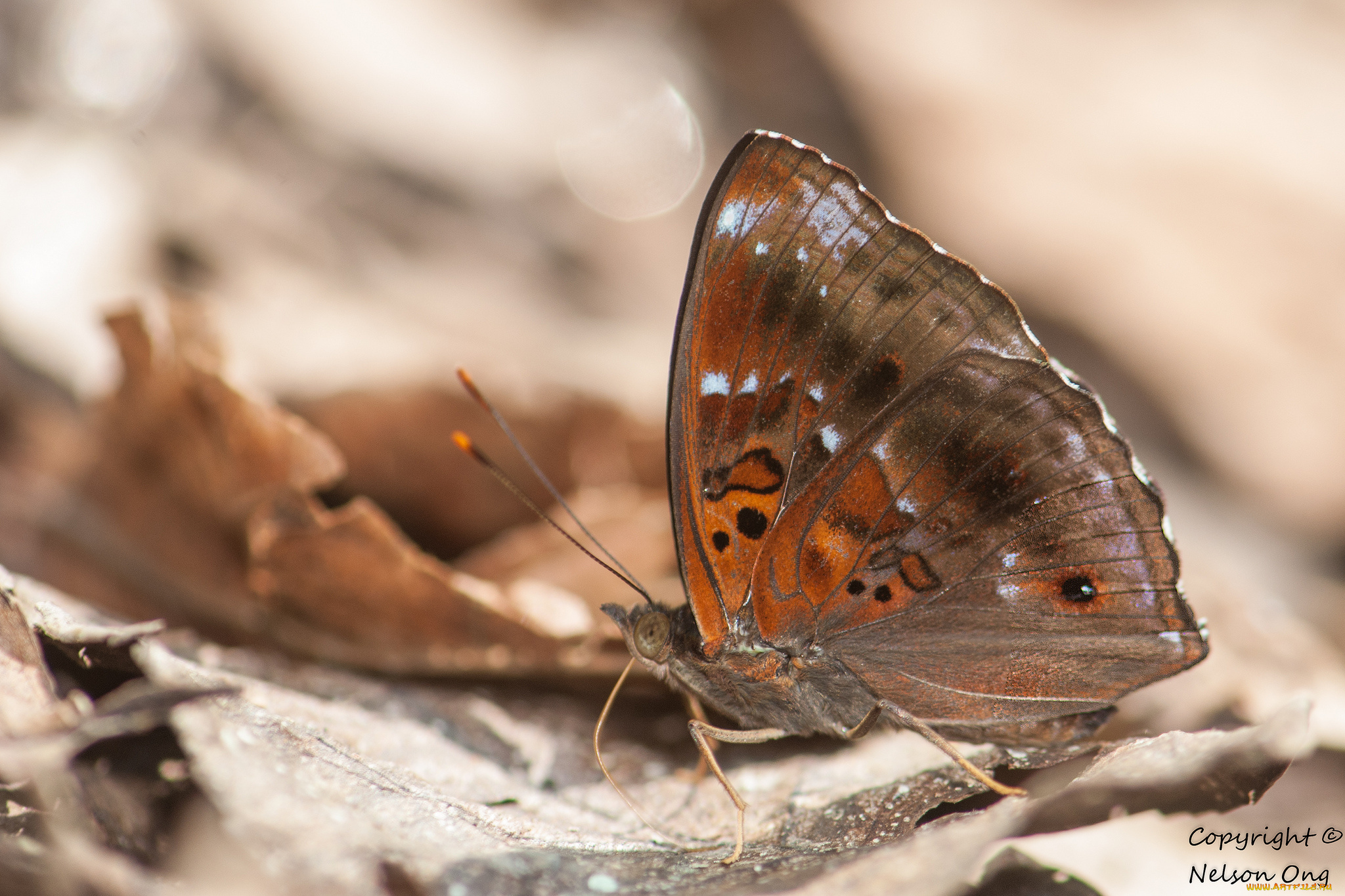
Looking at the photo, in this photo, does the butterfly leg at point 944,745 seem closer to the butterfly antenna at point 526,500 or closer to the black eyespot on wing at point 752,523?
the black eyespot on wing at point 752,523

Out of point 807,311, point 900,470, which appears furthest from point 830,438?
point 807,311

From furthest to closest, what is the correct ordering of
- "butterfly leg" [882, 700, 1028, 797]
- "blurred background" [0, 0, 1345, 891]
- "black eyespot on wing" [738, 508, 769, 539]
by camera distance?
"blurred background" [0, 0, 1345, 891], "black eyespot on wing" [738, 508, 769, 539], "butterfly leg" [882, 700, 1028, 797]

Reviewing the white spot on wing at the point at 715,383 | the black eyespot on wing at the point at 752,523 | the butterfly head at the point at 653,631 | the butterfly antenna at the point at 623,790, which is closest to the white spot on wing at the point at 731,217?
the white spot on wing at the point at 715,383

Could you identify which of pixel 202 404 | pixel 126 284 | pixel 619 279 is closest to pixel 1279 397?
pixel 619 279

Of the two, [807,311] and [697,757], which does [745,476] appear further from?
[697,757]

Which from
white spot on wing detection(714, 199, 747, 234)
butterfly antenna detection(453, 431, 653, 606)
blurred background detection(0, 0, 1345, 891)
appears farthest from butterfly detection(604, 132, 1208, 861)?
blurred background detection(0, 0, 1345, 891)

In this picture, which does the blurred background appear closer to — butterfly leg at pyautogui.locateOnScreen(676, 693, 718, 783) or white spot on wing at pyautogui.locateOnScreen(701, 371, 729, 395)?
butterfly leg at pyautogui.locateOnScreen(676, 693, 718, 783)
